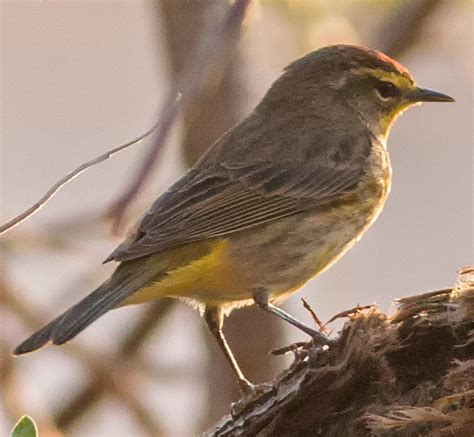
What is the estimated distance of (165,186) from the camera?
6.73m

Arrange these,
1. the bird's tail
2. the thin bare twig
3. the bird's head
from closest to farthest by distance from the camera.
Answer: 1. the bird's tail
2. the thin bare twig
3. the bird's head

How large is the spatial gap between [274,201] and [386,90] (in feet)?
3.29

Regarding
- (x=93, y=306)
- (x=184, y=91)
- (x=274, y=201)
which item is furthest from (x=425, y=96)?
(x=184, y=91)

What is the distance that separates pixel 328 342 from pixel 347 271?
5.07 metres

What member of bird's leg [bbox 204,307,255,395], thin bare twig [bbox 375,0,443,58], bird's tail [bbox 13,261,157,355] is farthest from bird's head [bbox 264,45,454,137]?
bird's tail [bbox 13,261,157,355]

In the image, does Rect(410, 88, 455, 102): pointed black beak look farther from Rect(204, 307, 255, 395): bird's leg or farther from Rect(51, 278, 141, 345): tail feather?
Rect(51, 278, 141, 345): tail feather

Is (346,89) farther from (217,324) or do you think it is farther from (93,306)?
(93,306)

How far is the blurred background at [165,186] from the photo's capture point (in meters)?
5.57

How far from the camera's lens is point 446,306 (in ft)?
→ 12.0

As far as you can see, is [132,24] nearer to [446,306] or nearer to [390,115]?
[390,115]

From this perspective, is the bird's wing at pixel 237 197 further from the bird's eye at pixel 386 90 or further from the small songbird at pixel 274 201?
the bird's eye at pixel 386 90

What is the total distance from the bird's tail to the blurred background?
206 millimetres

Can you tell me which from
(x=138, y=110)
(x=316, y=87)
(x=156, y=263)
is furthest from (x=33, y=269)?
(x=156, y=263)

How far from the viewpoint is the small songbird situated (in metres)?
4.97
